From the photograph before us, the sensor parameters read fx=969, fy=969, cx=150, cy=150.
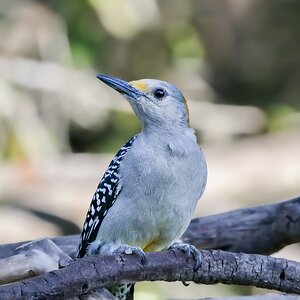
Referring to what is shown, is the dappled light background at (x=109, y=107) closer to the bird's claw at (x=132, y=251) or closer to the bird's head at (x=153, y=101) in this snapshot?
the bird's head at (x=153, y=101)

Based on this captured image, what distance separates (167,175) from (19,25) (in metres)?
5.58

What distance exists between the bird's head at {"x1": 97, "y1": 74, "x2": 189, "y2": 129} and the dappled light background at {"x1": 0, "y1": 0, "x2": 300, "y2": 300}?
250 cm

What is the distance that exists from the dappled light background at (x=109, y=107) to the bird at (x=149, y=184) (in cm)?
244

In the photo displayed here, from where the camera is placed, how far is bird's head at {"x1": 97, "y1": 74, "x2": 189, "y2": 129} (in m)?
4.80

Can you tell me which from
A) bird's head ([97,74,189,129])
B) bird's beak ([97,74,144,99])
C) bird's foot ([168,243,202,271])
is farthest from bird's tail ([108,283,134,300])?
bird's beak ([97,74,144,99])

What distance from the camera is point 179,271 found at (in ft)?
13.6

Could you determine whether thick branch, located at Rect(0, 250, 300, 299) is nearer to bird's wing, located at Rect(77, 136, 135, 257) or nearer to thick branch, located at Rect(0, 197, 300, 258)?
bird's wing, located at Rect(77, 136, 135, 257)

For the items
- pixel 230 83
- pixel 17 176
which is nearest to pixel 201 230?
pixel 17 176

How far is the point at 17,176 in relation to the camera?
29.3ft

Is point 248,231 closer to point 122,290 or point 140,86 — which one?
point 122,290

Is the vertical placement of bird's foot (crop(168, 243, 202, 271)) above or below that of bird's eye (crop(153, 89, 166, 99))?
below

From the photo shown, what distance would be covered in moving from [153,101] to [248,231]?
3.47ft

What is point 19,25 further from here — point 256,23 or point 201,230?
point 201,230

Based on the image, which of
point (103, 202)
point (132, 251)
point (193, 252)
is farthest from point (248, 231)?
point (132, 251)
